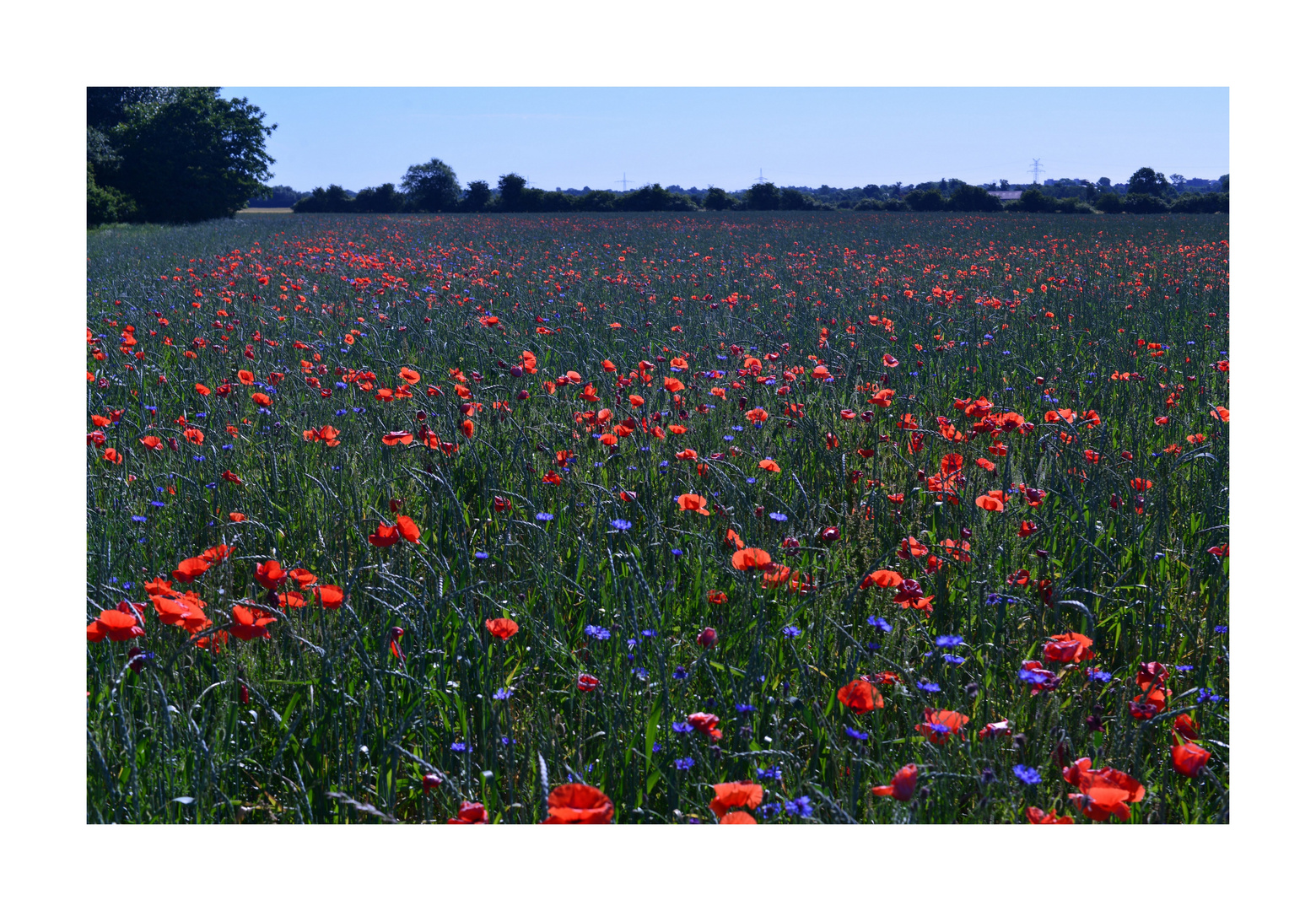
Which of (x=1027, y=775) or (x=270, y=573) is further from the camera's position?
(x=270, y=573)

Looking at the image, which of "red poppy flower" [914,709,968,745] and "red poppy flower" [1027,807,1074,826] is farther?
"red poppy flower" [914,709,968,745]

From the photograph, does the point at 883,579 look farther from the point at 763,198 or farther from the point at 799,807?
the point at 763,198

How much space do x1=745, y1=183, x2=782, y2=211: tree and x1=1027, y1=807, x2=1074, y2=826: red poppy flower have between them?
34874 mm

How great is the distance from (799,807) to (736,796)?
19 centimetres

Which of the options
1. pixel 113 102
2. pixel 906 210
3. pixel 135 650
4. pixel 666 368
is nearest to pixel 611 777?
pixel 135 650

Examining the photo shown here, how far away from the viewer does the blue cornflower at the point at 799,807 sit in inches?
49.9

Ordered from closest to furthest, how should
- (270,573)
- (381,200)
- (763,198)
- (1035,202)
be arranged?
1. (270,573)
2. (1035,202)
3. (763,198)
4. (381,200)

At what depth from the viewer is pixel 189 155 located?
2248 cm

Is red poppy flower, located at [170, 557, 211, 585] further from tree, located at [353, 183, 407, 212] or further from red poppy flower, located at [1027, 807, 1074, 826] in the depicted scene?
tree, located at [353, 183, 407, 212]

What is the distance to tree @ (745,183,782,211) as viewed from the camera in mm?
34938

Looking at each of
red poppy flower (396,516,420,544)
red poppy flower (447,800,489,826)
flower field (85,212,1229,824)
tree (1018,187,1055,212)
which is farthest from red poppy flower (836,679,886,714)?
tree (1018,187,1055,212)

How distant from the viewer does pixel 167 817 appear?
1368 millimetres

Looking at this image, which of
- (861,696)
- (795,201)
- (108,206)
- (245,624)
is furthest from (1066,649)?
(795,201)

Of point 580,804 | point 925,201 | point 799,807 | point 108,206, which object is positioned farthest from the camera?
point 925,201
